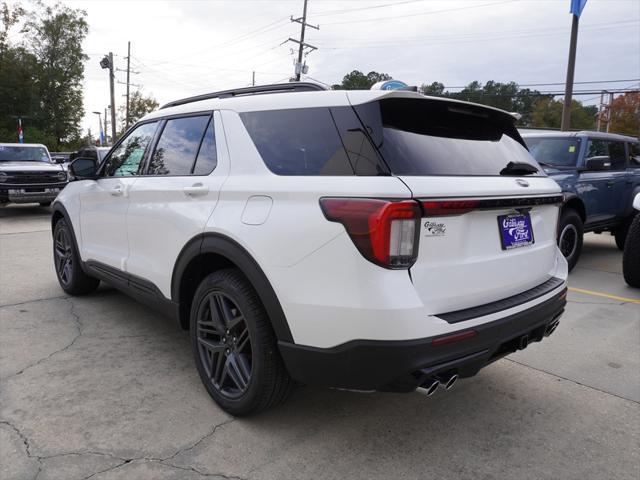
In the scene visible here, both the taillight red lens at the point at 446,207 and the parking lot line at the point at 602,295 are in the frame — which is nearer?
the taillight red lens at the point at 446,207

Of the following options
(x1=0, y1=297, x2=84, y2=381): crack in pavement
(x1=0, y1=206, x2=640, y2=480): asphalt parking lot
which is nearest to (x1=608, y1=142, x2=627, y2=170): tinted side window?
(x1=0, y1=206, x2=640, y2=480): asphalt parking lot

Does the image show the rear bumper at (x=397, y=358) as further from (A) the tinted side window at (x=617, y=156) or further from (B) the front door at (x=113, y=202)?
(A) the tinted side window at (x=617, y=156)

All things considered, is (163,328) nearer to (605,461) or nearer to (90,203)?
(90,203)

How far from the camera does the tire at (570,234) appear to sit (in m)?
6.43

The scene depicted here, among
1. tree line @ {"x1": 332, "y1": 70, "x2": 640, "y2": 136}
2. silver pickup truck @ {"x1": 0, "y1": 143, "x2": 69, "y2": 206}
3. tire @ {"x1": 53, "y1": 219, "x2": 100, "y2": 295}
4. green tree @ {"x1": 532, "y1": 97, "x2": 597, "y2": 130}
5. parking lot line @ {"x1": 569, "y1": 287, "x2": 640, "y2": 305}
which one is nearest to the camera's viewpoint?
tire @ {"x1": 53, "y1": 219, "x2": 100, "y2": 295}

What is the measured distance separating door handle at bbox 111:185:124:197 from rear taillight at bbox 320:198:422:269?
243 cm

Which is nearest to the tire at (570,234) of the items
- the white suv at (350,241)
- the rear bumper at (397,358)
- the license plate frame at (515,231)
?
the white suv at (350,241)

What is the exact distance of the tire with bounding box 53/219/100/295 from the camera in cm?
493

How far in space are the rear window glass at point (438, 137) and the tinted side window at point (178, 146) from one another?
1.31 meters

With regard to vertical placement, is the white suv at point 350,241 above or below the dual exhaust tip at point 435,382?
above

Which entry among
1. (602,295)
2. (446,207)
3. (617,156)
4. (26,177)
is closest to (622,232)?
(617,156)

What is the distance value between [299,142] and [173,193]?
1.11 m

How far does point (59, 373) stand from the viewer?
3318 mm

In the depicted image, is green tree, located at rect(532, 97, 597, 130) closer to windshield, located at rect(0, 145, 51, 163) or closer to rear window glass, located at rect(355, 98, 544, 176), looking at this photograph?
windshield, located at rect(0, 145, 51, 163)
